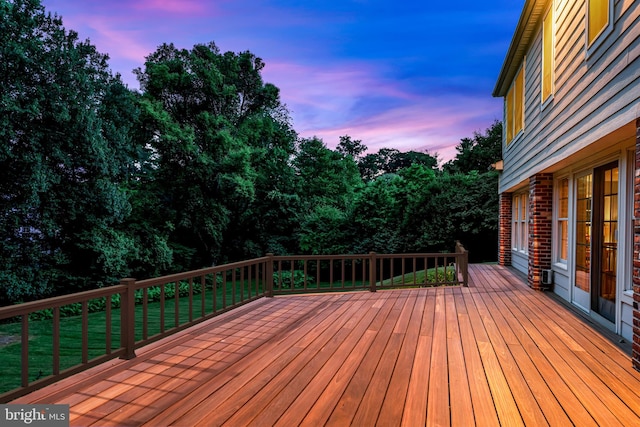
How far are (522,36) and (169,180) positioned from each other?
13.7 metres

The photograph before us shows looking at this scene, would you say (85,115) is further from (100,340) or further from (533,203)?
(533,203)

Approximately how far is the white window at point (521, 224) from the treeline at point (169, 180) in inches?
134

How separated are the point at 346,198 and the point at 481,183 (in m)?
7.07

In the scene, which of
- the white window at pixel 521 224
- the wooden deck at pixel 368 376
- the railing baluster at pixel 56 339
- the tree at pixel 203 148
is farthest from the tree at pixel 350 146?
the railing baluster at pixel 56 339

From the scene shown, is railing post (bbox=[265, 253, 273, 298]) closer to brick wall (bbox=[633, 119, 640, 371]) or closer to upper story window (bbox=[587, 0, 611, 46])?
brick wall (bbox=[633, 119, 640, 371])

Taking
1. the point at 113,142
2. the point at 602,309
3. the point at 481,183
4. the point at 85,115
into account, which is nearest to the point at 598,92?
the point at 602,309

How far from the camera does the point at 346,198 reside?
18922 mm

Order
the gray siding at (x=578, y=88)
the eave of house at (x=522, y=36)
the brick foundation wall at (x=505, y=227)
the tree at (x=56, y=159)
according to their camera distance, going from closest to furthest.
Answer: the gray siding at (x=578, y=88) → the eave of house at (x=522, y=36) → the tree at (x=56, y=159) → the brick foundation wall at (x=505, y=227)

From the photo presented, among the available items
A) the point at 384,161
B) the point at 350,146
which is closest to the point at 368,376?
the point at 350,146

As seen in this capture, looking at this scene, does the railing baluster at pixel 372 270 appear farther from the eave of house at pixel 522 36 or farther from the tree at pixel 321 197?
the tree at pixel 321 197

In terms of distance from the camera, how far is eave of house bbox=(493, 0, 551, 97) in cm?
584

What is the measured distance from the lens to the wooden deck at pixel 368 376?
225cm

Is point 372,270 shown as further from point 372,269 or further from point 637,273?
point 637,273

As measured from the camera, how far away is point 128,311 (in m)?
3.32
